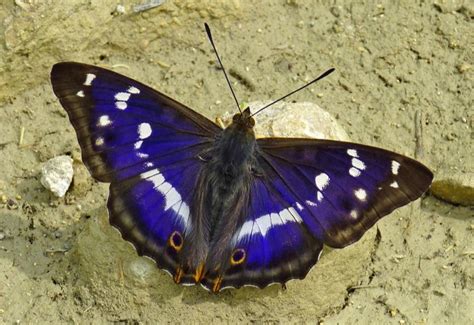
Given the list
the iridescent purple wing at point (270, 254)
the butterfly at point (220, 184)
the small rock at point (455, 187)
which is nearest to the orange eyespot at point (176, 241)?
the butterfly at point (220, 184)

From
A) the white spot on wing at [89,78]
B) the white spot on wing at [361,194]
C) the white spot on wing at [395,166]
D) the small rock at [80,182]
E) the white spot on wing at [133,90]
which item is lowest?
the small rock at [80,182]

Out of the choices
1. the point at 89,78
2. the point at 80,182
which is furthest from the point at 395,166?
the point at 80,182

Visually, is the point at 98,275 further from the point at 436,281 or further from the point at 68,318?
the point at 436,281

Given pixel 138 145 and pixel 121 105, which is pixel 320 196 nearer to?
pixel 138 145

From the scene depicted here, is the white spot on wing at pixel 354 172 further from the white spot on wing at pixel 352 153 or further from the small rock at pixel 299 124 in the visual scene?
the small rock at pixel 299 124

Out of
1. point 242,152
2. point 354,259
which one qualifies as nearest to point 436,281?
point 354,259

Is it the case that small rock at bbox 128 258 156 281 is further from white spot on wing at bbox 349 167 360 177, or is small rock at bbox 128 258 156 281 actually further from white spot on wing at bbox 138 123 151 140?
white spot on wing at bbox 349 167 360 177
